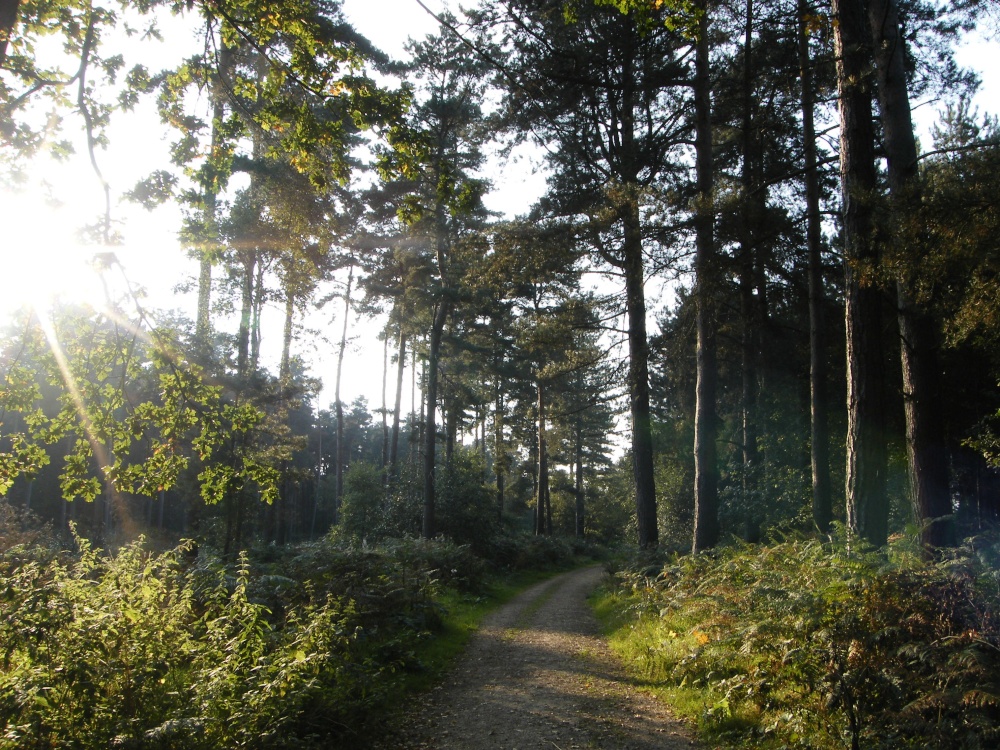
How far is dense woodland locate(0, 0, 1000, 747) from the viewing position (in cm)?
594

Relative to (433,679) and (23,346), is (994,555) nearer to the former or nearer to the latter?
(433,679)

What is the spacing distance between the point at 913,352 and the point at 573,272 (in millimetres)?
7248

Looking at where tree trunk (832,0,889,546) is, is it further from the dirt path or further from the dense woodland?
the dirt path

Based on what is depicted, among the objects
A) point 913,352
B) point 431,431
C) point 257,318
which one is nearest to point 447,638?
point 913,352

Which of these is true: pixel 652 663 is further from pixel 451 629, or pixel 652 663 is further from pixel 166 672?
pixel 166 672

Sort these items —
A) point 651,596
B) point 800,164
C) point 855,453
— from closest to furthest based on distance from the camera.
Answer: point 855,453 < point 651,596 < point 800,164

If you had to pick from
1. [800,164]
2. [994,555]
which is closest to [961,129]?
[800,164]

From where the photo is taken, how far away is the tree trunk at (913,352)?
8188 mm

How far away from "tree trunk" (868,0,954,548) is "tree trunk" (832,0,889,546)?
0.27 meters

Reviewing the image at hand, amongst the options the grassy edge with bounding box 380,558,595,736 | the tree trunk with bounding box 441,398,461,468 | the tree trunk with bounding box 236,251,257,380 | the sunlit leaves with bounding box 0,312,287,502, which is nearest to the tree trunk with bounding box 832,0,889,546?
the grassy edge with bounding box 380,558,595,736

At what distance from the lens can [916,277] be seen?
746cm

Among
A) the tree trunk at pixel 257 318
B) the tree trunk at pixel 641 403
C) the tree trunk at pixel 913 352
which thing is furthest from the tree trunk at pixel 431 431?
the tree trunk at pixel 913 352

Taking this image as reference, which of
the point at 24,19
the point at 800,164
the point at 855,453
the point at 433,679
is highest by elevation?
the point at 800,164

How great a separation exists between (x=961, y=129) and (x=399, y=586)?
634 inches
